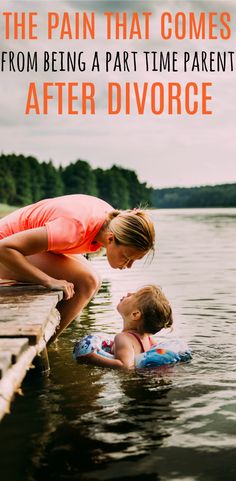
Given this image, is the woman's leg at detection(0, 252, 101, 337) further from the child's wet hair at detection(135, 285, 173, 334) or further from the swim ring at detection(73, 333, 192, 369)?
the child's wet hair at detection(135, 285, 173, 334)

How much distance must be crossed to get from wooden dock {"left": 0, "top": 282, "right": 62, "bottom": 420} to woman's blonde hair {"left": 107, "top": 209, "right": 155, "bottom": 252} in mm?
633

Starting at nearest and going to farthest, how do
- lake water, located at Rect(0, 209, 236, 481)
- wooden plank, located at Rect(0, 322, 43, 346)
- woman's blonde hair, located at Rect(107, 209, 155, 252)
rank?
lake water, located at Rect(0, 209, 236, 481), wooden plank, located at Rect(0, 322, 43, 346), woman's blonde hair, located at Rect(107, 209, 155, 252)

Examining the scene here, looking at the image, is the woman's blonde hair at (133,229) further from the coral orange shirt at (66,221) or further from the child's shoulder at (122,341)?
the child's shoulder at (122,341)

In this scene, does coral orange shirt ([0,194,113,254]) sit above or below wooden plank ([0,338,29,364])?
above

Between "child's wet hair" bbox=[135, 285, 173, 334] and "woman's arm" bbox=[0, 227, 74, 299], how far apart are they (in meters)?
0.75

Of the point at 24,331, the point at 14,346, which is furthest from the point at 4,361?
the point at 24,331

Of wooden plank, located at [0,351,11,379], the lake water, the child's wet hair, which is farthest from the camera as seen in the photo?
the child's wet hair

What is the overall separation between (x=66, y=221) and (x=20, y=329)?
146 cm

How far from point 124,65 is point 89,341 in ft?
25.6

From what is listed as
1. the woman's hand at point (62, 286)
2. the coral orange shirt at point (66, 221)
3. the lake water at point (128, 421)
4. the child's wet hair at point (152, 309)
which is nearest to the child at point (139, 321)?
the child's wet hair at point (152, 309)

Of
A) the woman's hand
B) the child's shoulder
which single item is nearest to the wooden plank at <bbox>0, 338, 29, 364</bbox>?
the woman's hand

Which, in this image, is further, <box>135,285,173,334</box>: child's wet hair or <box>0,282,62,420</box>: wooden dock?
<box>135,285,173,334</box>: child's wet hair

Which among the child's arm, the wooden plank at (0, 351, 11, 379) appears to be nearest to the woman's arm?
the child's arm

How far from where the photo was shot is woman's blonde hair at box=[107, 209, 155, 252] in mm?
5320
